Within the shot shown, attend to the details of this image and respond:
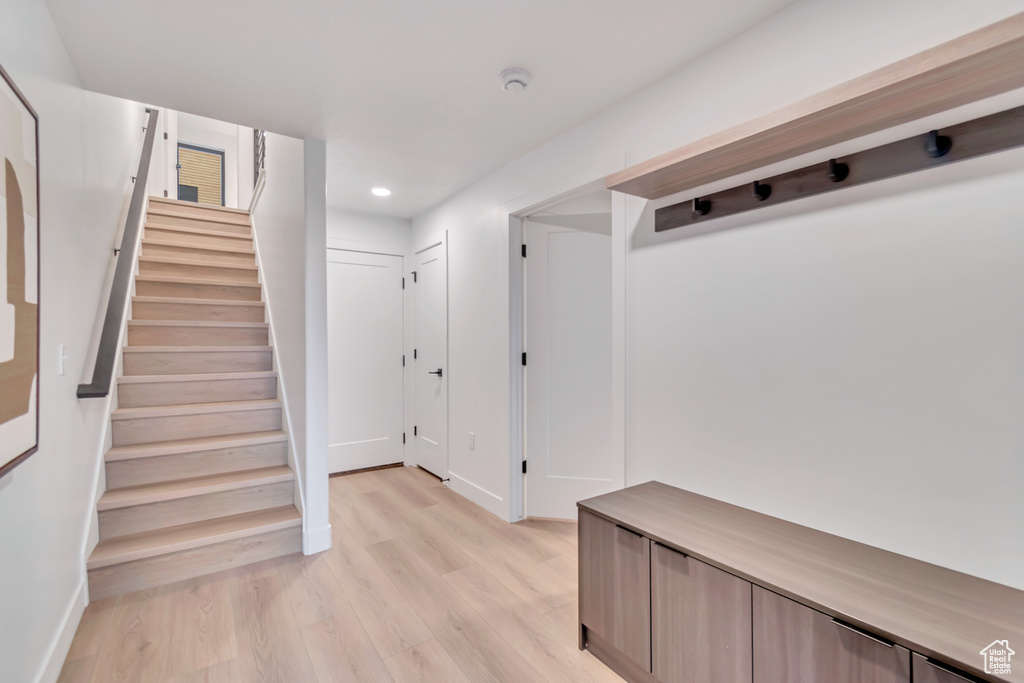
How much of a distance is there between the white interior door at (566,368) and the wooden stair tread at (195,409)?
180 centimetres

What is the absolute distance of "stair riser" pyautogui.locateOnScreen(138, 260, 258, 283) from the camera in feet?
12.4

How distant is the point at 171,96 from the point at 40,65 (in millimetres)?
688

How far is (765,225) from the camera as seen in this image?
167 centimetres

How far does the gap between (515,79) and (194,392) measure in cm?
282

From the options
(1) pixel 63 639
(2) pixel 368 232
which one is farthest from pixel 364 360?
(1) pixel 63 639

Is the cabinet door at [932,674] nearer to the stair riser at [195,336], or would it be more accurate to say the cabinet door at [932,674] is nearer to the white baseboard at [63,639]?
the white baseboard at [63,639]

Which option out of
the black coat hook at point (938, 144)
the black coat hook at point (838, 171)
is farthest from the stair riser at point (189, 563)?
the black coat hook at point (938, 144)

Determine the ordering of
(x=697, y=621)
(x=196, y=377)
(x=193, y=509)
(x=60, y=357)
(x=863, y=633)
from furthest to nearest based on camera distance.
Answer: (x=196, y=377)
(x=193, y=509)
(x=60, y=357)
(x=697, y=621)
(x=863, y=633)

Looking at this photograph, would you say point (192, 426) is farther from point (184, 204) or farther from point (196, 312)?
point (184, 204)

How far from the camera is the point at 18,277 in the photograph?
1258 millimetres

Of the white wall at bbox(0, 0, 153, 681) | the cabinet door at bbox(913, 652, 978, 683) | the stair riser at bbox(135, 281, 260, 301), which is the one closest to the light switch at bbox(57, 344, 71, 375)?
the white wall at bbox(0, 0, 153, 681)

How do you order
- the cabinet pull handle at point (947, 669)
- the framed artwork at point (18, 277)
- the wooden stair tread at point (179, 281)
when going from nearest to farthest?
the cabinet pull handle at point (947, 669), the framed artwork at point (18, 277), the wooden stair tread at point (179, 281)

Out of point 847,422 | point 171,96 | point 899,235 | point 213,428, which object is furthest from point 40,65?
point 847,422

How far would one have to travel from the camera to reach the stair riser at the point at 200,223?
14.3 ft
